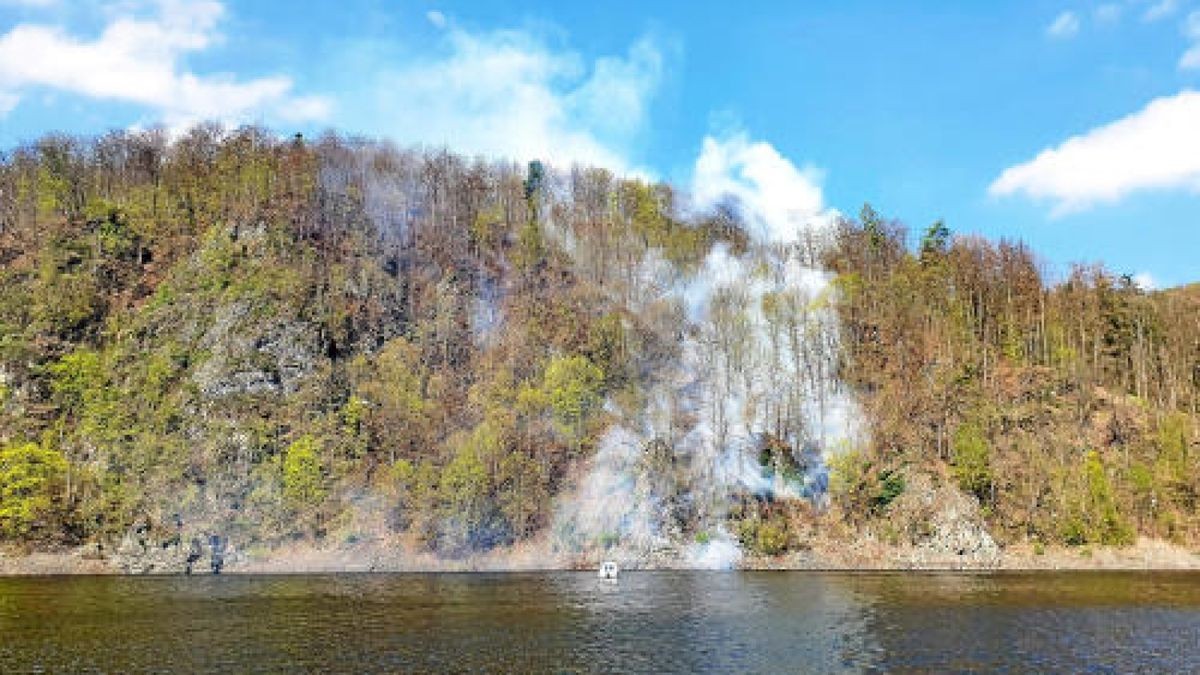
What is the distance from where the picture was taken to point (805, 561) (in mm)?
114312

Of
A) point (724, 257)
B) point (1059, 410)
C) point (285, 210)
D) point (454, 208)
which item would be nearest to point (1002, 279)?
point (1059, 410)

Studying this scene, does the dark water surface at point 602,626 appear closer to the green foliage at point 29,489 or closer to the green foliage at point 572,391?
the green foliage at point 29,489

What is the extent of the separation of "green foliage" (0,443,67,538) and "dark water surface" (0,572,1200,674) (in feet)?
53.3

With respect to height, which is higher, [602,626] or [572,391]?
[572,391]

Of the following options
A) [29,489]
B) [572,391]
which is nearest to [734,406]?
[572,391]

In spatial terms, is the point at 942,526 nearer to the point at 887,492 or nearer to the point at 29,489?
the point at 887,492

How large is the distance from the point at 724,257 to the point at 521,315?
46642 mm

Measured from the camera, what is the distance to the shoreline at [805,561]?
365 ft

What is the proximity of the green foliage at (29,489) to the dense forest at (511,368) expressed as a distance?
38cm

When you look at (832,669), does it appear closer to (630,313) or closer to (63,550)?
(63,550)

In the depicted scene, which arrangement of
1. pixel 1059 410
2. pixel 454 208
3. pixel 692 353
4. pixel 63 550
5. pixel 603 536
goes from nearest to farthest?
pixel 63 550 < pixel 603 536 < pixel 1059 410 < pixel 692 353 < pixel 454 208

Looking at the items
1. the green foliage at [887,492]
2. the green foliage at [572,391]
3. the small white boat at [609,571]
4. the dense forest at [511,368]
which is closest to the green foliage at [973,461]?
the dense forest at [511,368]

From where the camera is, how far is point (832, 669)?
46656mm

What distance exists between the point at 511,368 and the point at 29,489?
6709 cm
